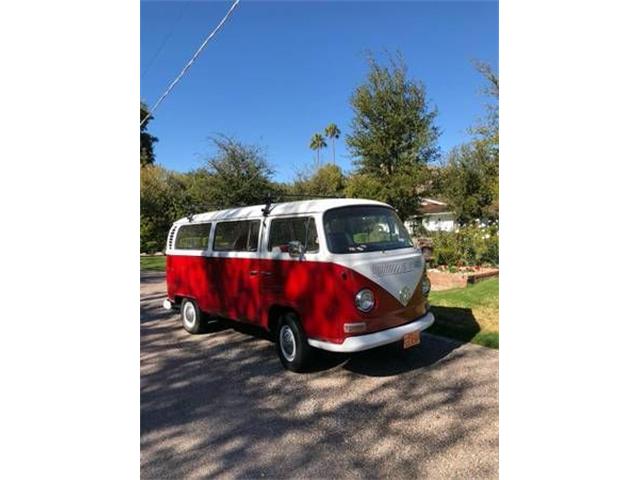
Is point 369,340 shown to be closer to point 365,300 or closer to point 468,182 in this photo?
point 365,300

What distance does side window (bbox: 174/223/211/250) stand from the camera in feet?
20.4

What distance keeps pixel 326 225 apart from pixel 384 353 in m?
1.98

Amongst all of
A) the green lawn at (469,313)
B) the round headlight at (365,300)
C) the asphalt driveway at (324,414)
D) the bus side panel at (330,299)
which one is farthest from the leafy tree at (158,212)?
the round headlight at (365,300)

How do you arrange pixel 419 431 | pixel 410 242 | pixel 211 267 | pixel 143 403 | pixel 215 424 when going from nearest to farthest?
pixel 419 431, pixel 215 424, pixel 143 403, pixel 410 242, pixel 211 267

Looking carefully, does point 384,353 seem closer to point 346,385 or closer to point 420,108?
point 346,385

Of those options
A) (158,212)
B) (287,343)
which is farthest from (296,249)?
(158,212)

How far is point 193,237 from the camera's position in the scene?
21.5 ft

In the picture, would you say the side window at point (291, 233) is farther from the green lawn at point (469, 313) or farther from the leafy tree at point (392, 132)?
the leafy tree at point (392, 132)

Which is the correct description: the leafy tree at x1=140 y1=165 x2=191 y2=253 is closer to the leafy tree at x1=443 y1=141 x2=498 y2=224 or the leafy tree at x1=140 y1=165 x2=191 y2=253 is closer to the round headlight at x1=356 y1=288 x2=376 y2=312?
the leafy tree at x1=443 y1=141 x2=498 y2=224

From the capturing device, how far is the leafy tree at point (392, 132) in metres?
14.4

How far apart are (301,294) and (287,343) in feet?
2.42

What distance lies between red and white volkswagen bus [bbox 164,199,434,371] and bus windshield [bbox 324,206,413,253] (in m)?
0.01

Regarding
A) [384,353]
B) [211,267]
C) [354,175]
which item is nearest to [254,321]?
[211,267]
